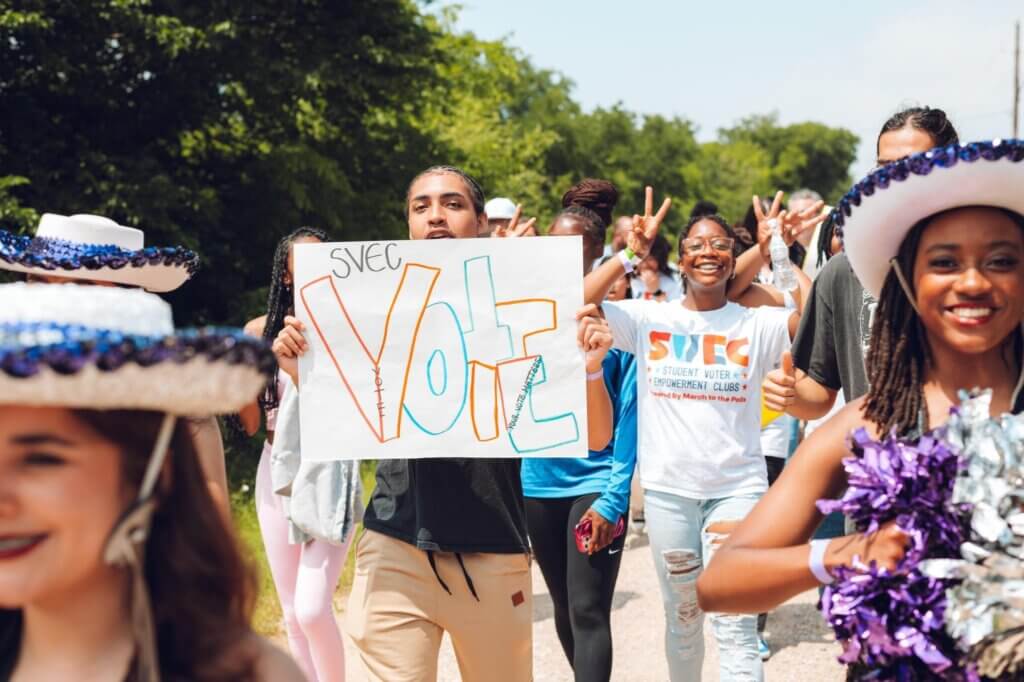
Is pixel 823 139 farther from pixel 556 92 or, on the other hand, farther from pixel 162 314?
pixel 162 314

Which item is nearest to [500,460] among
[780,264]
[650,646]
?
[780,264]

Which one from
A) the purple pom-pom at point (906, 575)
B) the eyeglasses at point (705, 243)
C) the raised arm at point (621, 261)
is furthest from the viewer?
the eyeglasses at point (705, 243)

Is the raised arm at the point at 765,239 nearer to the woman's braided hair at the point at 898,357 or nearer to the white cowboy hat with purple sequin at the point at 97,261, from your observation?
the white cowboy hat with purple sequin at the point at 97,261

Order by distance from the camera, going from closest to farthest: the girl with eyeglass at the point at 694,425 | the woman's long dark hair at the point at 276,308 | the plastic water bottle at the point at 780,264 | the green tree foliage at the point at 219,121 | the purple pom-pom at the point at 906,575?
the purple pom-pom at the point at 906,575 → the girl with eyeglass at the point at 694,425 → the woman's long dark hair at the point at 276,308 → the plastic water bottle at the point at 780,264 → the green tree foliage at the point at 219,121

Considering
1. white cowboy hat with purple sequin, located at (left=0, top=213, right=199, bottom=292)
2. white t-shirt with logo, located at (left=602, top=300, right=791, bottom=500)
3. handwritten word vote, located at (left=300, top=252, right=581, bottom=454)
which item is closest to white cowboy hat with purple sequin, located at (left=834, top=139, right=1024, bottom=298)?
handwritten word vote, located at (left=300, top=252, right=581, bottom=454)

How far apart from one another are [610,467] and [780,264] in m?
1.44

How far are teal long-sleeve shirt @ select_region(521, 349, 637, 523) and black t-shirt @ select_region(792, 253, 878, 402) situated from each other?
1185 mm

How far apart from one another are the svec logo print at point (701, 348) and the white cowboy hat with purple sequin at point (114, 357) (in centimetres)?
345

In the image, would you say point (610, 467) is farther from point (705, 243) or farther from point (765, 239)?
point (765, 239)

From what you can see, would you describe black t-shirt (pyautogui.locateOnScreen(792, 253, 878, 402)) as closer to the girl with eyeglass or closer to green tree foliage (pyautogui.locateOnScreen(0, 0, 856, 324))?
the girl with eyeglass

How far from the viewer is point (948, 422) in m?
2.36

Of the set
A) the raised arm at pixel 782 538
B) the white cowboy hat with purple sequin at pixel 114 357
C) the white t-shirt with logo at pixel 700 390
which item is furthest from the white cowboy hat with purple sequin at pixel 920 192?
the white t-shirt with logo at pixel 700 390

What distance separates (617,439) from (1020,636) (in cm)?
320

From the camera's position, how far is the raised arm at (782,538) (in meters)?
2.46
